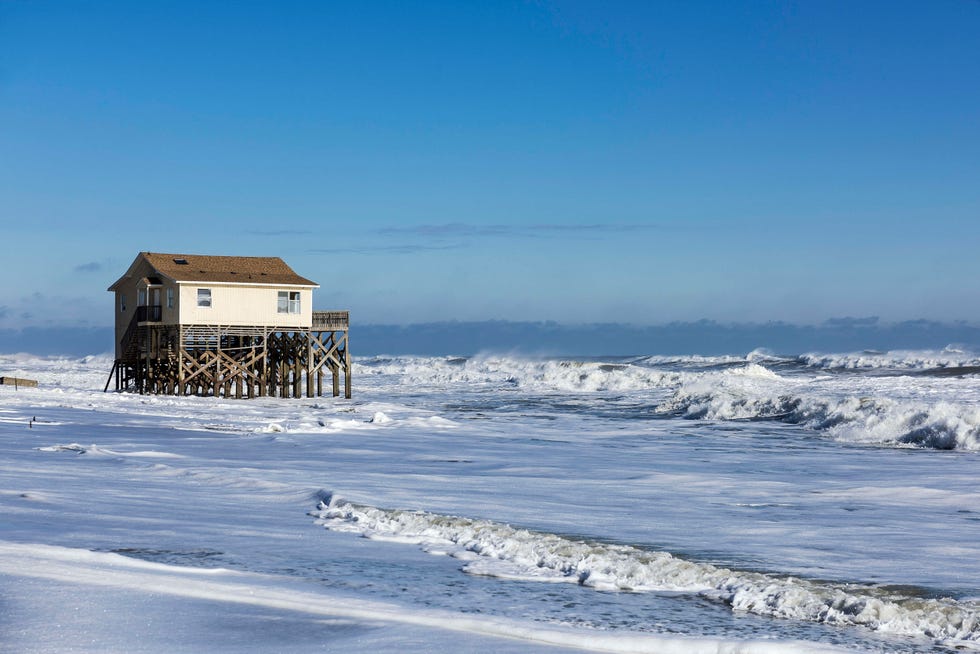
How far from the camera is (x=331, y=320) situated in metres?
41.3

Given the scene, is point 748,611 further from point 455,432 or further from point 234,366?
point 234,366

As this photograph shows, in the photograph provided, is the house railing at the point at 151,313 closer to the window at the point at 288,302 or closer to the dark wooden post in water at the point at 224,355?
the dark wooden post in water at the point at 224,355

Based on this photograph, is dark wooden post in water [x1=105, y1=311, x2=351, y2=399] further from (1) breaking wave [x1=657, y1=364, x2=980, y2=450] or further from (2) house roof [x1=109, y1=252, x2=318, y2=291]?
(1) breaking wave [x1=657, y1=364, x2=980, y2=450]

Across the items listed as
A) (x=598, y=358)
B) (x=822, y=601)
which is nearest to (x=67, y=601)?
(x=822, y=601)

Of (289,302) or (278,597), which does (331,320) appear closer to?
(289,302)

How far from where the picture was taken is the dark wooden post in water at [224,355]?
1508 inches

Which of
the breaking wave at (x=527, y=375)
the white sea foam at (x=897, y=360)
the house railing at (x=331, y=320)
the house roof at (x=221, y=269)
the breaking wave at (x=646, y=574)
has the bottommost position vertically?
the breaking wave at (x=646, y=574)

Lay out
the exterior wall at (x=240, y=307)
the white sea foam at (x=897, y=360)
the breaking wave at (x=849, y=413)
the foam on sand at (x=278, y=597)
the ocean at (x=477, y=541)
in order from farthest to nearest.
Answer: the white sea foam at (x=897, y=360)
the exterior wall at (x=240, y=307)
the breaking wave at (x=849, y=413)
the ocean at (x=477, y=541)
the foam on sand at (x=278, y=597)

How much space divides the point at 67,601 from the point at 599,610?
323 centimetres

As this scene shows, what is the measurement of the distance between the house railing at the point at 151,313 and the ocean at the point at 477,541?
18628mm

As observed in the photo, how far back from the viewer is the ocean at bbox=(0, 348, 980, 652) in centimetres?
608

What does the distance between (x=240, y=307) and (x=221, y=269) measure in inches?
78.9

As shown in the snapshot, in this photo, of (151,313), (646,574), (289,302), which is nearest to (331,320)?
(289,302)

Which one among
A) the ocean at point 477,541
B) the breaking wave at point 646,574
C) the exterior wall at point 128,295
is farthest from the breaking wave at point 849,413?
the exterior wall at point 128,295
